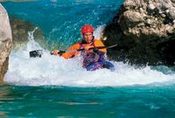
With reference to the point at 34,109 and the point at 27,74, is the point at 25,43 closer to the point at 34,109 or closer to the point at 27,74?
the point at 27,74

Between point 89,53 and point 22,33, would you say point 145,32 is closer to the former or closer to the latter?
point 89,53

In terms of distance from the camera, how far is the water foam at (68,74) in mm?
10625

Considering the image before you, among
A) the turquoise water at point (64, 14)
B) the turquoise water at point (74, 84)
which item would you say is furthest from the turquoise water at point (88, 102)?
the turquoise water at point (64, 14)

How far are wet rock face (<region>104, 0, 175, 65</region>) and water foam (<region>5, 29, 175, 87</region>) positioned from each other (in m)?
0.57

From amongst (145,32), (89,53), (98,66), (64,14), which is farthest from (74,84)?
(64,14)

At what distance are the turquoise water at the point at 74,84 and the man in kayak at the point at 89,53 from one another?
7.7 inches

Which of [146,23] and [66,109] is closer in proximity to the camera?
[66,109]

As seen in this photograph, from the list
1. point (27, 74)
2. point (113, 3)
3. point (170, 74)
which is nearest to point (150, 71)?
point (170, 74)

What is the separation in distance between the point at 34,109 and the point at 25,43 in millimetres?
8432

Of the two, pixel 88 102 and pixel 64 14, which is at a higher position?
pixel 64 14

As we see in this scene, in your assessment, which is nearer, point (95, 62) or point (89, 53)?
point (95, 62)

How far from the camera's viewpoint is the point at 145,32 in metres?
12.9

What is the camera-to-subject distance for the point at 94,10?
16.7 m

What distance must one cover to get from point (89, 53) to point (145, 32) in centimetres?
166
